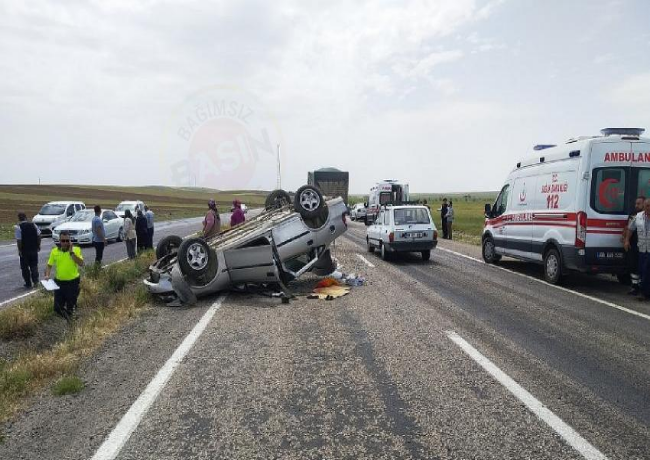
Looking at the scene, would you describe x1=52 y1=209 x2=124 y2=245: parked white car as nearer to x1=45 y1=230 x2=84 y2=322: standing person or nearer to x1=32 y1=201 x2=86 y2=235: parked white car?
x1=32 y1=201 x2=86 y2=235: parked white car

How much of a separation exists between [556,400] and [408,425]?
57.9 inches

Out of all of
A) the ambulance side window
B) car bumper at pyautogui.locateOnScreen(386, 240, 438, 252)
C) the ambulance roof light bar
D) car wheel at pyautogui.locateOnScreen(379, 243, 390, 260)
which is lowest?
car wheel at pyautogui.locateOnScreen(379, 243, 390, 260)

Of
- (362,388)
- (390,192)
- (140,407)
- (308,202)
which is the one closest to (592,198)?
(308,202)

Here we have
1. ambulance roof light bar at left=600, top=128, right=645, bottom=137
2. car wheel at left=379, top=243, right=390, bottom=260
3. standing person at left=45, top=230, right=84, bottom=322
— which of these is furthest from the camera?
car wheel at left=379, top=243, right=390, bottom=260

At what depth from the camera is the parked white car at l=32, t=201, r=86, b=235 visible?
997 inches

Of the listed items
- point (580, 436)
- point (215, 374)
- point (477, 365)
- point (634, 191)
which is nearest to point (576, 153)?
point (634, 191)

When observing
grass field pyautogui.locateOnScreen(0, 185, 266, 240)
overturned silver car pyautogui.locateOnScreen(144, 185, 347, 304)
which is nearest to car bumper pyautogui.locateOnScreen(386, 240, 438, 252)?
overturned silver car pyautogui.locateOnScreen(144, 185, 347, 304)

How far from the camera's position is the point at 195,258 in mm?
8672

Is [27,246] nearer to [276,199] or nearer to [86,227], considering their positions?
[276,199]

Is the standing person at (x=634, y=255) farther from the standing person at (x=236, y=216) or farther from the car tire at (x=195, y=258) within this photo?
the standing person at (x=236, y=216)

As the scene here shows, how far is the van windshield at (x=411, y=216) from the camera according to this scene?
48.5 ft

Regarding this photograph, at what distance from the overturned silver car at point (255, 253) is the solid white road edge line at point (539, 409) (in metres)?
4.45

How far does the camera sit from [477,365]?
17.1 feet

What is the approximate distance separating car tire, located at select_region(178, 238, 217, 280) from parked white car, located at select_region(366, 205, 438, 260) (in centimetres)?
697
